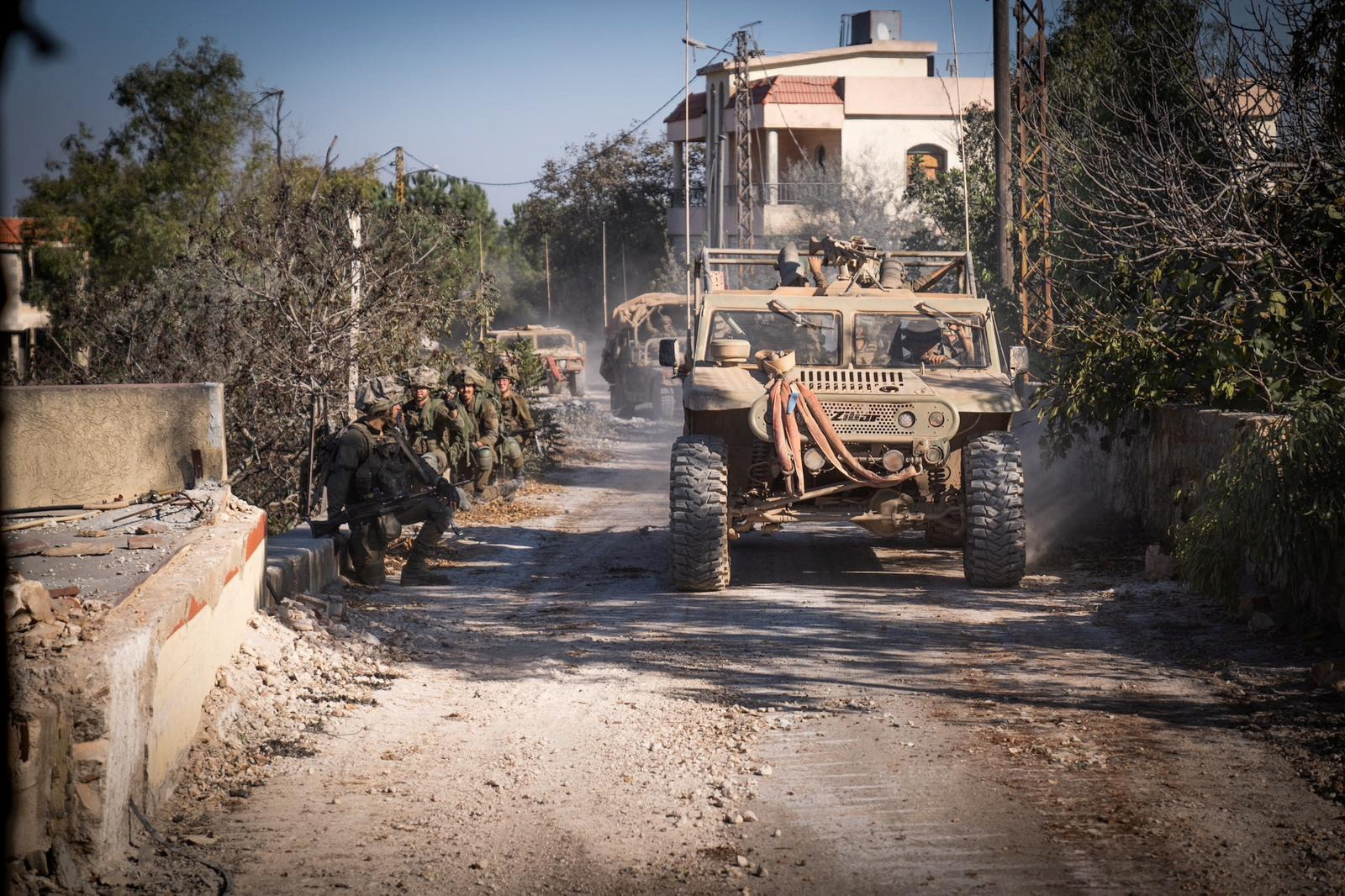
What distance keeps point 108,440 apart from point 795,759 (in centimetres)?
438

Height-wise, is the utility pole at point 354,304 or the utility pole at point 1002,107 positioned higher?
the utility pole at point 1002,107

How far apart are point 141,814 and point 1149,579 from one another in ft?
20.7

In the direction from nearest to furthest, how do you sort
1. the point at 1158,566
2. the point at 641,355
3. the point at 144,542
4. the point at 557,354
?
the point at 144,542
the point at 1158,566
the point at 641,355
the point at 557,354

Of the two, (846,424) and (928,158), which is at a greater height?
(928,158)

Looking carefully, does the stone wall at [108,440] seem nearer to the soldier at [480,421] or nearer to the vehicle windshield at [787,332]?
the vehicle windshield at [787,332]

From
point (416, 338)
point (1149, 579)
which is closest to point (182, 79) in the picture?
point (416, 338)

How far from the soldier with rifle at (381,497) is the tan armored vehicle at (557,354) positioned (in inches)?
756

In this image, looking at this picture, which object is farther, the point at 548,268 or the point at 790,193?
the point at 548,268

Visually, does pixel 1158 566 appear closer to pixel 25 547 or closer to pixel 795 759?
pixel 795 759

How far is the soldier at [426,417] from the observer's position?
10898 mm

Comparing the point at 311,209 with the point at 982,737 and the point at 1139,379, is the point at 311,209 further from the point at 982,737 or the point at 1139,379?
the point at 982,737

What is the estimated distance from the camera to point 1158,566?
8.19 meters

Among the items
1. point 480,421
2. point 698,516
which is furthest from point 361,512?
point 480,421

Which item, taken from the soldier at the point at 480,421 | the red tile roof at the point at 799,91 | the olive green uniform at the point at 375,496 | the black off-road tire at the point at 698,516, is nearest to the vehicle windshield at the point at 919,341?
the black off-road tire at the point at 698,516
